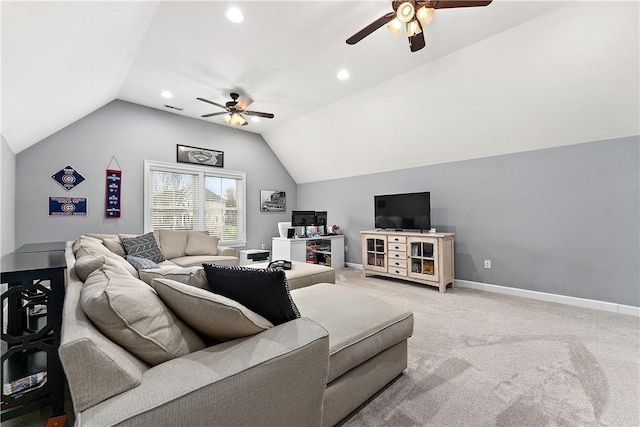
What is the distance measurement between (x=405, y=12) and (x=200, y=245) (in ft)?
13.8

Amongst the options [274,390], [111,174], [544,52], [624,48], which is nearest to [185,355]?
[274,390]

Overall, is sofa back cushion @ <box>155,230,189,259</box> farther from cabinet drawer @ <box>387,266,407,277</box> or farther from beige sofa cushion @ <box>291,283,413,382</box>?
cabinet drawer @ <box>387,266,407,277</box>

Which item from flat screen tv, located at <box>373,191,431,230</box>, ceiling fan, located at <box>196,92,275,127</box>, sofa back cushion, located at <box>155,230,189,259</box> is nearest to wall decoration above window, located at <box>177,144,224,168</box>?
ceiling fan, located at <box>196,92,275,127</box>

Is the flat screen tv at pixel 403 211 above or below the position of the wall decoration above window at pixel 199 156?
below

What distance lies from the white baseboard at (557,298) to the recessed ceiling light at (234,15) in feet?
15.2

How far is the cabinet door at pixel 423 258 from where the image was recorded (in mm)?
4098

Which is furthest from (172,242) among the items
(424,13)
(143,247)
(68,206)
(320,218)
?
(424,13)

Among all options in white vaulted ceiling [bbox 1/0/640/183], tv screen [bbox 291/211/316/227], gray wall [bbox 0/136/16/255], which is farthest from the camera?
tv screen [bbox 291/211/316/227]

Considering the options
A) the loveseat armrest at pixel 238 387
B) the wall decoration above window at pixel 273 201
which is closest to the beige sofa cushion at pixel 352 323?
the loveseat armrest at pixel 238 387

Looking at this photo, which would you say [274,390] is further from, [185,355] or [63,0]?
[63,0]

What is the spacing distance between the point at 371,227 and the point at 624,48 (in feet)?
13.4

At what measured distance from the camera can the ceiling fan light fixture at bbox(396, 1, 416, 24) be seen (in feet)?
6.82

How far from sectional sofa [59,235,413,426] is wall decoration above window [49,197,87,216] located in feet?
12.1

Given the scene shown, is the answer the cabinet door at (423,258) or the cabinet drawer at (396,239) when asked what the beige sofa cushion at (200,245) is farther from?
the cabinet door at (423,258)
